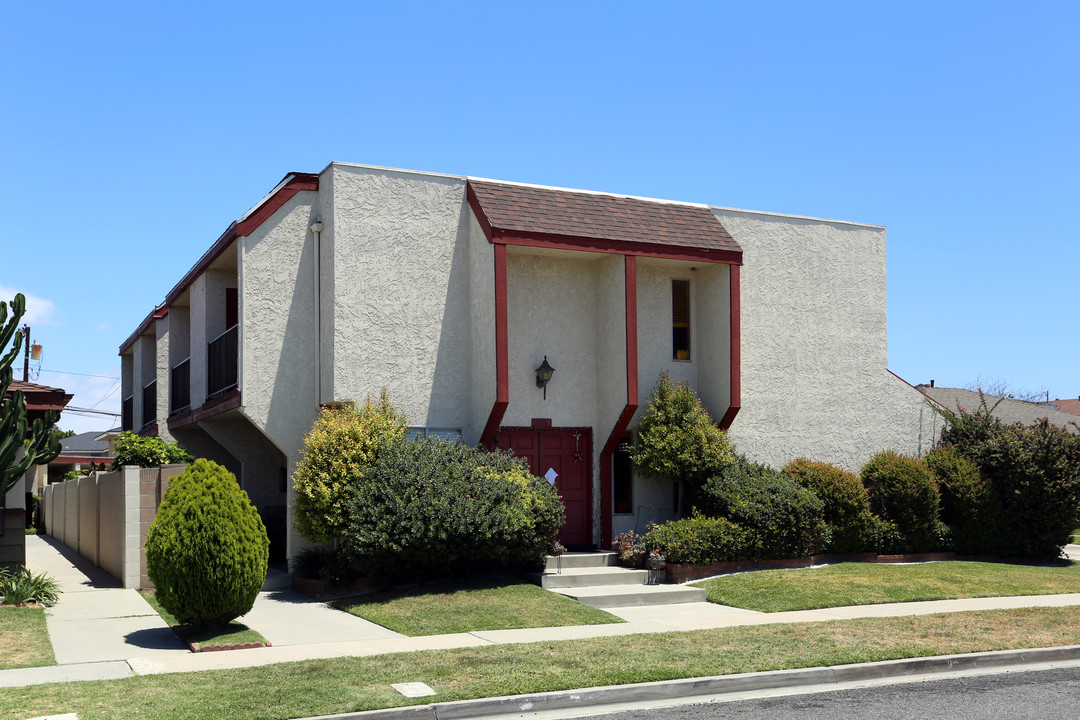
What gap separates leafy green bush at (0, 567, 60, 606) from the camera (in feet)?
44.9

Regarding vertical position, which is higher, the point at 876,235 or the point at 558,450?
the point at 876,235

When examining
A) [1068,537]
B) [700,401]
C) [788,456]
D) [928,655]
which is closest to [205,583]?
[928,655]

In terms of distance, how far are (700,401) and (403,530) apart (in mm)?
6881

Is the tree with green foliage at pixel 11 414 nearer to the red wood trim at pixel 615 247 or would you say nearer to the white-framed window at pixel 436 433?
the white-framed window at pixel 436 433

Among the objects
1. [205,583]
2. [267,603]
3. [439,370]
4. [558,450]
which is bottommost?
[267,603]

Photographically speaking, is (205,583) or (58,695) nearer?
(58,695)

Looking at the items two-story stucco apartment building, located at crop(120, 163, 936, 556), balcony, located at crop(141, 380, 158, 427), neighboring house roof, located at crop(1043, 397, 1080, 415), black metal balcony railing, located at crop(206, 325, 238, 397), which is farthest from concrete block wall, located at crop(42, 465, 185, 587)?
neighboring house roof, located at crop(1043, 397, 1080, 415)

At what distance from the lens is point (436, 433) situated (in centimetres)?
1689

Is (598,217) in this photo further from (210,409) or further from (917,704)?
(917,704)

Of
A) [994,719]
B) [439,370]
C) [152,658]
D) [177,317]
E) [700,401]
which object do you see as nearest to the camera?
[994,719]

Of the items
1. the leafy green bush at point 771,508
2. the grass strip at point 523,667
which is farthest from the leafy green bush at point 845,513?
the grass strip at point 523,667

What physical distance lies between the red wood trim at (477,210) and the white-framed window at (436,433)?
3332 millimetres

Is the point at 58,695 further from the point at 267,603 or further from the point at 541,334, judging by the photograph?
the point at 541,334

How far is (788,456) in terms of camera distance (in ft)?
64.0
